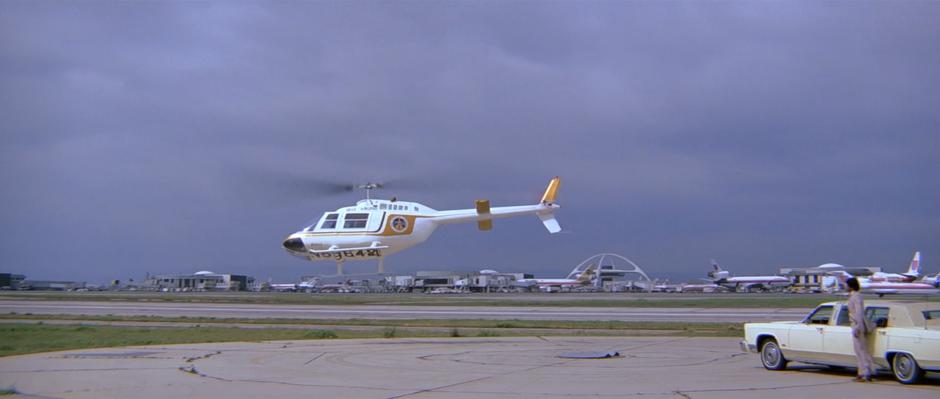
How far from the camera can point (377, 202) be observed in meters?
50.8

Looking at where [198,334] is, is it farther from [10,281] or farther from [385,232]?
[10,281]

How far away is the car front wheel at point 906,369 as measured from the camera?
12.6 meters

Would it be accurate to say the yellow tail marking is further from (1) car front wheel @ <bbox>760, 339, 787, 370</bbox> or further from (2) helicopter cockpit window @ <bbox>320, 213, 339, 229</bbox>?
(1) car front wheel @ <bbox>760, 339, 787, 370</bbox>

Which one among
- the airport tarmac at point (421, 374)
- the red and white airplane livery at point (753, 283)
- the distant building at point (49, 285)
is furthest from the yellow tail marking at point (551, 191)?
the distant building at point (49, 285)

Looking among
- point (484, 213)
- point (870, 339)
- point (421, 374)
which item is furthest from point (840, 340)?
point (484, 213)

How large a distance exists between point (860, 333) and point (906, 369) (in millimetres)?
873

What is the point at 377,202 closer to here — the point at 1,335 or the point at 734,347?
the point at 1,335

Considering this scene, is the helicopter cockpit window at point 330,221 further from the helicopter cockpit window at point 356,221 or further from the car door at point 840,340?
the car door at point 840,340

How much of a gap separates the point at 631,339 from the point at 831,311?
971 centimetres

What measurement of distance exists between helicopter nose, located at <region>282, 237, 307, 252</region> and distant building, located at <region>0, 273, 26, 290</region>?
332 feet

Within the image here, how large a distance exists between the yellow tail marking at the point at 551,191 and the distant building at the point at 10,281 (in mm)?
113135

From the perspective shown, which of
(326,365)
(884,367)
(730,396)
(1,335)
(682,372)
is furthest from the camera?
(1,335)

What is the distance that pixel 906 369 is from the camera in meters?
12.8

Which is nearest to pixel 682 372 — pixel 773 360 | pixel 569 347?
pixel 773 360
